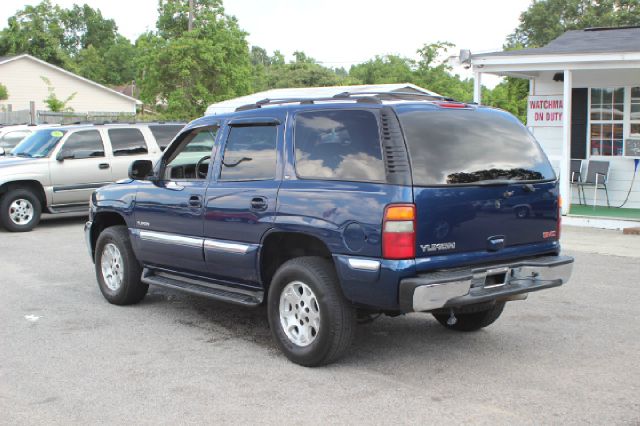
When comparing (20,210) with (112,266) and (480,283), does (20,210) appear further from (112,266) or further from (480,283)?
(480,283)

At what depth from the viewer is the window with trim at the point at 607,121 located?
604 inches

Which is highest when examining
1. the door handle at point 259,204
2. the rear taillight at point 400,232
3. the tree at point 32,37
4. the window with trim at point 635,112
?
the tree at point 32,37

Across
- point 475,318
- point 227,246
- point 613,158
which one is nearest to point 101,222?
point 227,246

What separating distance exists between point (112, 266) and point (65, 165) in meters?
7.04

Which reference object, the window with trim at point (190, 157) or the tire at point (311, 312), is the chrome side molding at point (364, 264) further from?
the window with trim at point (190, 157)

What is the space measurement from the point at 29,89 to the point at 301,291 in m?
48.9

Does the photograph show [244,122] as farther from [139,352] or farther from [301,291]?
[139,352]

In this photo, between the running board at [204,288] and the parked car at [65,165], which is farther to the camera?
the parked car at [65,165]

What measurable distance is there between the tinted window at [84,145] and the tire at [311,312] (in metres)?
9.67

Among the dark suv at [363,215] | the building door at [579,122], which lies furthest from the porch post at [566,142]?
the dark suv at [363,215]

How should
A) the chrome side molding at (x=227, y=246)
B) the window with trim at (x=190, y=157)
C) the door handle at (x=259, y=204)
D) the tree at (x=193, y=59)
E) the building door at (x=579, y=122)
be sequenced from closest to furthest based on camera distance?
the door handle at (x=259, y=204)
the chrome side molding at (x=227, y=246)
the window with trim at (x=190, y=157)
the building door at (x=579, y=122)
the tree at (x=193, y=59)

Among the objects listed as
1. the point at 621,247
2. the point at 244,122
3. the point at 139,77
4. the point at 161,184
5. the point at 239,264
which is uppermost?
the point at 139,77

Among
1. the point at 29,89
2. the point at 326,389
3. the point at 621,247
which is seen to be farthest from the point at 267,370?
the point at 29,89

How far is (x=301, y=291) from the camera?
5.78 m
